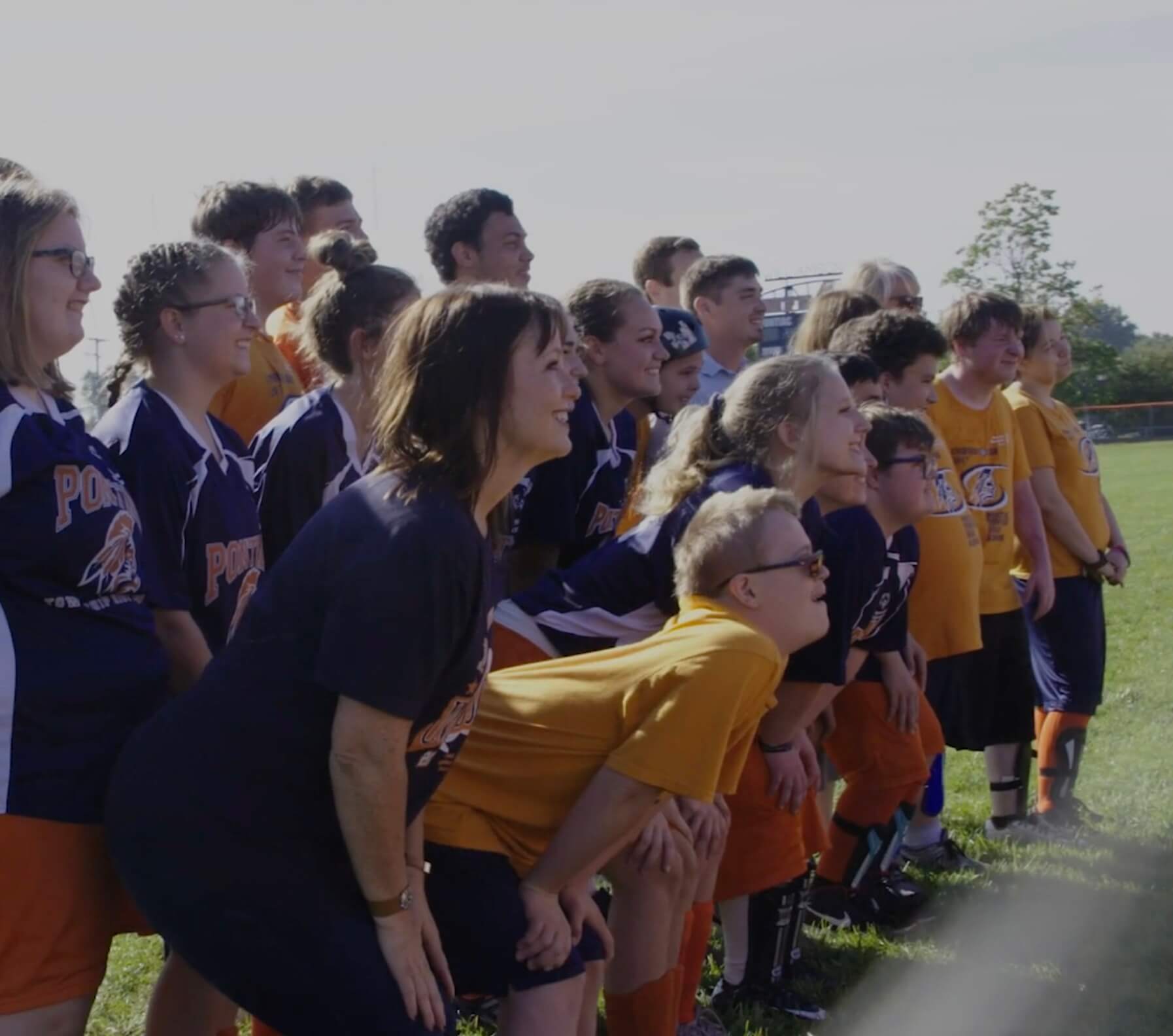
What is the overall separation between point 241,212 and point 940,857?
3470 mm

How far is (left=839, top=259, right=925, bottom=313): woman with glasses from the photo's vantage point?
6.25m

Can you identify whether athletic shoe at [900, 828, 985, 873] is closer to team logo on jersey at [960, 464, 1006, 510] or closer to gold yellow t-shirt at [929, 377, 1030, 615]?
gold yellow t-shirt at [929, 377, 1030, 615]

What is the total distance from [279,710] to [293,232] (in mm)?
2602

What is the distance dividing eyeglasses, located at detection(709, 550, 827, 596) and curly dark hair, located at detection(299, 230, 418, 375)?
1.15 metres

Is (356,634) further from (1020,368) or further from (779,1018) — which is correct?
(1020,368)

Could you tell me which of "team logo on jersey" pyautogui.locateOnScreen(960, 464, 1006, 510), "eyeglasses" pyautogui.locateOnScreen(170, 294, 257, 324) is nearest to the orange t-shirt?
"eyeglasses" pyautogui.locateOnScreen(170, 294, 257, 324)

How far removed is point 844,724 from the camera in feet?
16.5

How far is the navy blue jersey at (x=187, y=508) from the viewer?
3.05 meters

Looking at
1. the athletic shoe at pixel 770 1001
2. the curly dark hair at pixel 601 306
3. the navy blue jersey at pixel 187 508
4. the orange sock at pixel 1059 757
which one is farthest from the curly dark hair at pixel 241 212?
the orange sock at pixel 1059 757

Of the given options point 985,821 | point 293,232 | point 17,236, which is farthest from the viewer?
point 985,821

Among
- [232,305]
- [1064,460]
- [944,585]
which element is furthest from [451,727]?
[1064,460]

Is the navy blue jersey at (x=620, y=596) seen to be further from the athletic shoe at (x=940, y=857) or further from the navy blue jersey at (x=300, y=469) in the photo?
the athletic shoe at (x=940, y=857)

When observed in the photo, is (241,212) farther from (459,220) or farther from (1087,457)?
(1087,457)

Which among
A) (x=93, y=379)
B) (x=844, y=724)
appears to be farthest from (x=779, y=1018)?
(x=93, y=379)
